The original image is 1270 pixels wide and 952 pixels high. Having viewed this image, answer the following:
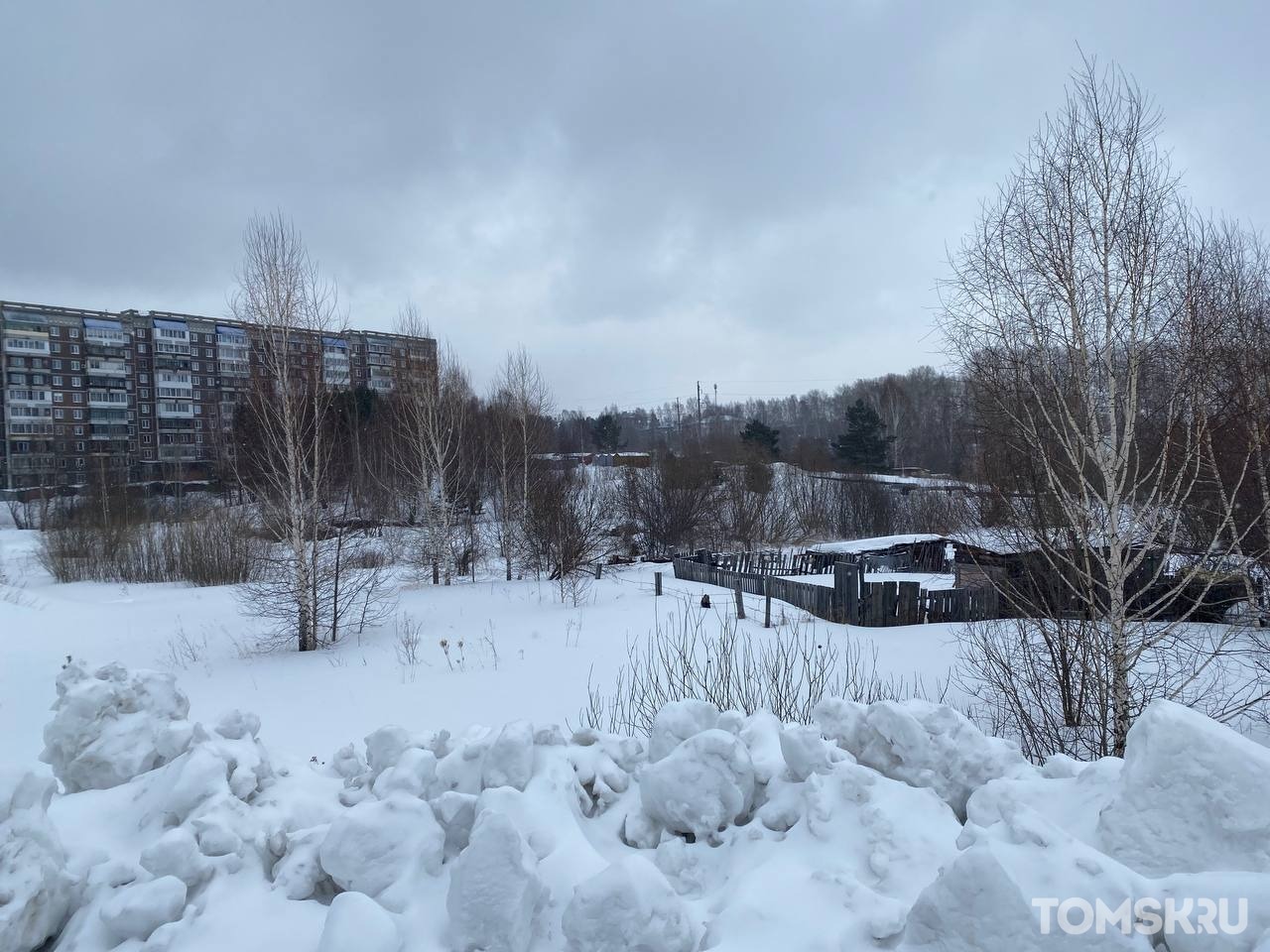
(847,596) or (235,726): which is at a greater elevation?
(235,726)

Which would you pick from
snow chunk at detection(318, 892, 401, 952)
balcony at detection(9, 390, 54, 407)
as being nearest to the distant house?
snow chunk at detection(318, 892, 401, 952)

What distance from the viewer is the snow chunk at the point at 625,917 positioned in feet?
6.29

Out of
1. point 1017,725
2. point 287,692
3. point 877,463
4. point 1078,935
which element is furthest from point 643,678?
point 877,463

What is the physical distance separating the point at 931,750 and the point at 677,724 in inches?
41.9

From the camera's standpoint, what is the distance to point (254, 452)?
488 inches

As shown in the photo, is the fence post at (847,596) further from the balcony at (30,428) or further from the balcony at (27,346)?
the balcony at (27,346)

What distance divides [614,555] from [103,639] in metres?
14.1

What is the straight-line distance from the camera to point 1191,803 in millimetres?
2072

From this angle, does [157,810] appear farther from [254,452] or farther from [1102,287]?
[254,452]

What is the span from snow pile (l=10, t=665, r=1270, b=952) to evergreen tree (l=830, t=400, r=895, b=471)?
40.1 metres

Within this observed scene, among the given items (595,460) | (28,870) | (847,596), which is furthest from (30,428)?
(28,870)

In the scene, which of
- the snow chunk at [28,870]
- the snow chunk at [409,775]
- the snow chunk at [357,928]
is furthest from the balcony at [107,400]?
the snow chunk at [357,928]

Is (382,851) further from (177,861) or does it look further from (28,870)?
(28,870)

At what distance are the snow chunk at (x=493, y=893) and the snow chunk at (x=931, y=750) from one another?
156 centimetres
